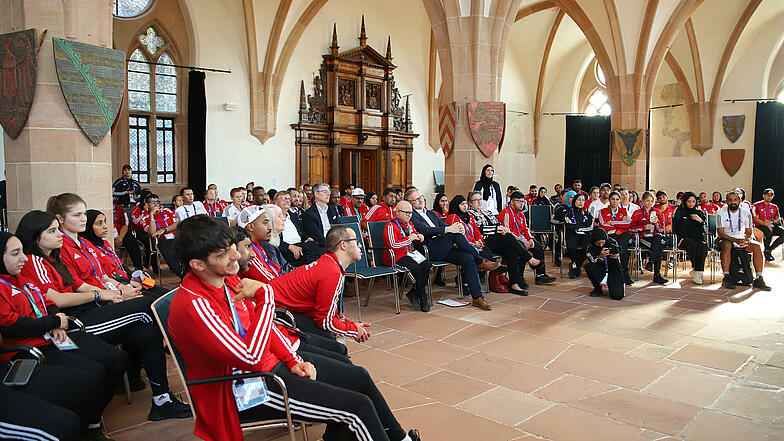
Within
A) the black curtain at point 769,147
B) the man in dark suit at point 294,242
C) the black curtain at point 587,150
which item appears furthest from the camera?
the black curtain at point 587,150

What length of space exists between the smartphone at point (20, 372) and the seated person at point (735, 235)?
770 cm

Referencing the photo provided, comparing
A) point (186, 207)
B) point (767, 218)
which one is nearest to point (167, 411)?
point (186, 207)

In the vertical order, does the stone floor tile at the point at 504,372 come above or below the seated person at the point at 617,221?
below

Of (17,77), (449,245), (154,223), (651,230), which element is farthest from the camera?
(651,230)

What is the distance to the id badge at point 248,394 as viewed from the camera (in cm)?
218

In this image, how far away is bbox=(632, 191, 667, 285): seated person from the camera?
24.6ft

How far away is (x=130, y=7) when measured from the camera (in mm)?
12109

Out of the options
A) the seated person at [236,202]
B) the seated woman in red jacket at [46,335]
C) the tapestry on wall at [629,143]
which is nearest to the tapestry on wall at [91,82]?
the seated woman in red jacket at [46,335]

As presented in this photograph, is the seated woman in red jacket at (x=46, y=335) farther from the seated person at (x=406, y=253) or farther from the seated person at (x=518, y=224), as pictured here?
the seated person at (x=518, y=224)

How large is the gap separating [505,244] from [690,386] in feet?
10.7

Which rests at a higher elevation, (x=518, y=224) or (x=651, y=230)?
(x=518, y=224)

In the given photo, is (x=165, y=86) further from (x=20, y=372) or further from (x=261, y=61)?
(x=20, y=372)

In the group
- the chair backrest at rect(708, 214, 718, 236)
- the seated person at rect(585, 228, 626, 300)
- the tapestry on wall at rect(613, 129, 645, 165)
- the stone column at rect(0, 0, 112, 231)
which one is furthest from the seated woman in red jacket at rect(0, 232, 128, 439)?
the tapestry on wall at rect(613, 129, 645, 165)

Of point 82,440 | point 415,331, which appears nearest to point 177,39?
point 415,331
